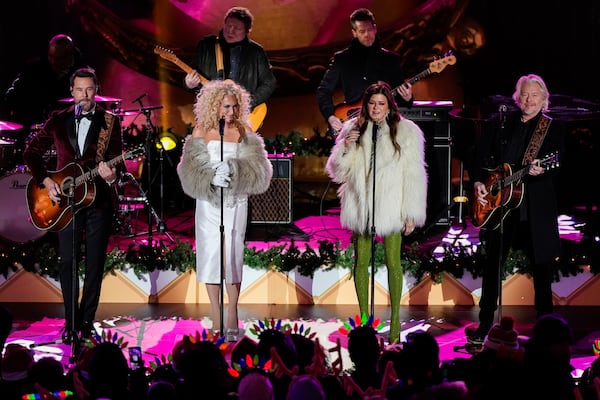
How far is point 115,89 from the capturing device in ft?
41.4

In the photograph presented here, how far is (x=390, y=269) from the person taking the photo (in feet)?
21.7

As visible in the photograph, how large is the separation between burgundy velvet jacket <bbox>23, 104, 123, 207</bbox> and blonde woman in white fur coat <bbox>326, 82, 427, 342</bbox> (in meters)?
1.79

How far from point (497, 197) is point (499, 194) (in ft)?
0.10

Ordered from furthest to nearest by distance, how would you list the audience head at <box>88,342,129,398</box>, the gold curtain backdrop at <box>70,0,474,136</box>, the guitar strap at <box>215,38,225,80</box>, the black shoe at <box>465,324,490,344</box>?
the gold curtain backdrop at <box>70,0,474,136</box> < the guitar strap at <box>215,38,225,80</box> < the black shoe at <box>465,324,490,344</box> < the audience head at <box>88,342,129,398</box>

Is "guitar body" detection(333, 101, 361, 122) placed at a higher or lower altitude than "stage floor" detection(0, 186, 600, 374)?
higher

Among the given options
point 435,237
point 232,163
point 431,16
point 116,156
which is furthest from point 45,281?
point 431,16

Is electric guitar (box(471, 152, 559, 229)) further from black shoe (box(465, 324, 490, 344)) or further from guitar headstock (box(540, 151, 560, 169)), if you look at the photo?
black shoe (box(465, 324, 490, 344))

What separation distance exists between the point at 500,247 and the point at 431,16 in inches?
251

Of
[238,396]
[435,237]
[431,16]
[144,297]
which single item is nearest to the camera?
[238,396]

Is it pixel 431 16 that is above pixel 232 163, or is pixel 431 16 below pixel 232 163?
above

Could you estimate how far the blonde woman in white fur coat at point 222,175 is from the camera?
638 cm

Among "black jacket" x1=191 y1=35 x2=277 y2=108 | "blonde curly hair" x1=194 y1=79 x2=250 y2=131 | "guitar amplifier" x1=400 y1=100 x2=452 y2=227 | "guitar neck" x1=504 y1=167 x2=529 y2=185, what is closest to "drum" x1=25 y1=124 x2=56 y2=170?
"black jacket" x1=191 y1=35 x2=277 y2=108

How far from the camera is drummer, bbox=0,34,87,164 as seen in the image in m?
9.34

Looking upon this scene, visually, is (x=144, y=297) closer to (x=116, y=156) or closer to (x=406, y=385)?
(x=116, y=156)
